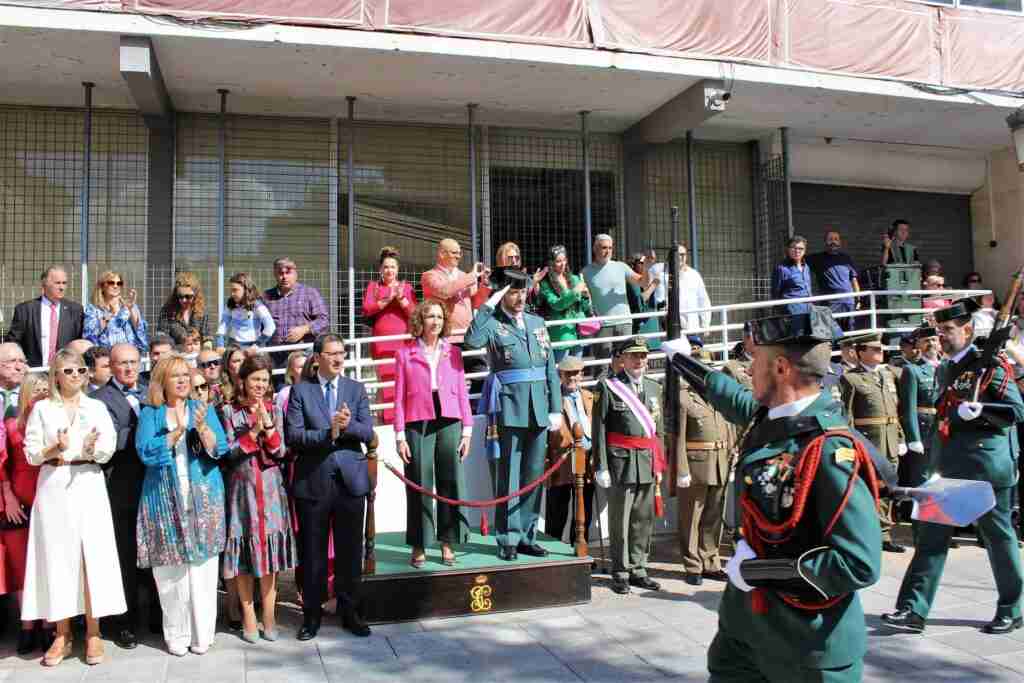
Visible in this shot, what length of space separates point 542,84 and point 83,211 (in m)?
5.86

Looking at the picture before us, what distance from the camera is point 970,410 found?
18.9 feet

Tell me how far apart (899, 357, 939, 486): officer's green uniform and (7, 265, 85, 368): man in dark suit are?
7.46 m

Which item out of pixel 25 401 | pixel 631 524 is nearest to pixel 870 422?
pixel 631 524

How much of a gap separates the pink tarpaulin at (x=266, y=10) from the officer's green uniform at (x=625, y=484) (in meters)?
5.14

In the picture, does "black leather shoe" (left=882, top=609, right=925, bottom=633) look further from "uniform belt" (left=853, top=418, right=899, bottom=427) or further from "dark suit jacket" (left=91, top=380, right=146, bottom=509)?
"dark suit jacket" (left=91, top=380, right=146, bottom=509)

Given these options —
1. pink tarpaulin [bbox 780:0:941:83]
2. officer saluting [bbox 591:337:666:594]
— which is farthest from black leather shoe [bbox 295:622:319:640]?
pink tarpaulin [bbox 780:0:941:83]

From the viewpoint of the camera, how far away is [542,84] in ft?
36.5

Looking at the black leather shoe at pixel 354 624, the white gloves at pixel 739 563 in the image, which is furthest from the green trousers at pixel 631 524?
the white gloves at pixel 739 563

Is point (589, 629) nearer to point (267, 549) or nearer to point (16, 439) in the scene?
point (267, 549)

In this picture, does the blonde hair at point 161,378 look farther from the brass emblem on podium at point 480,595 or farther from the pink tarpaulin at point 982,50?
the pink tarpaulin at point 982,50

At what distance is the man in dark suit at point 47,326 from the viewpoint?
819cm

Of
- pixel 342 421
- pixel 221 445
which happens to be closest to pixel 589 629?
pixel 342 421

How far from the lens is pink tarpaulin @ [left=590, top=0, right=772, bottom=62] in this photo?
1039 cm

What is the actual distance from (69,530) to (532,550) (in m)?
3.13
